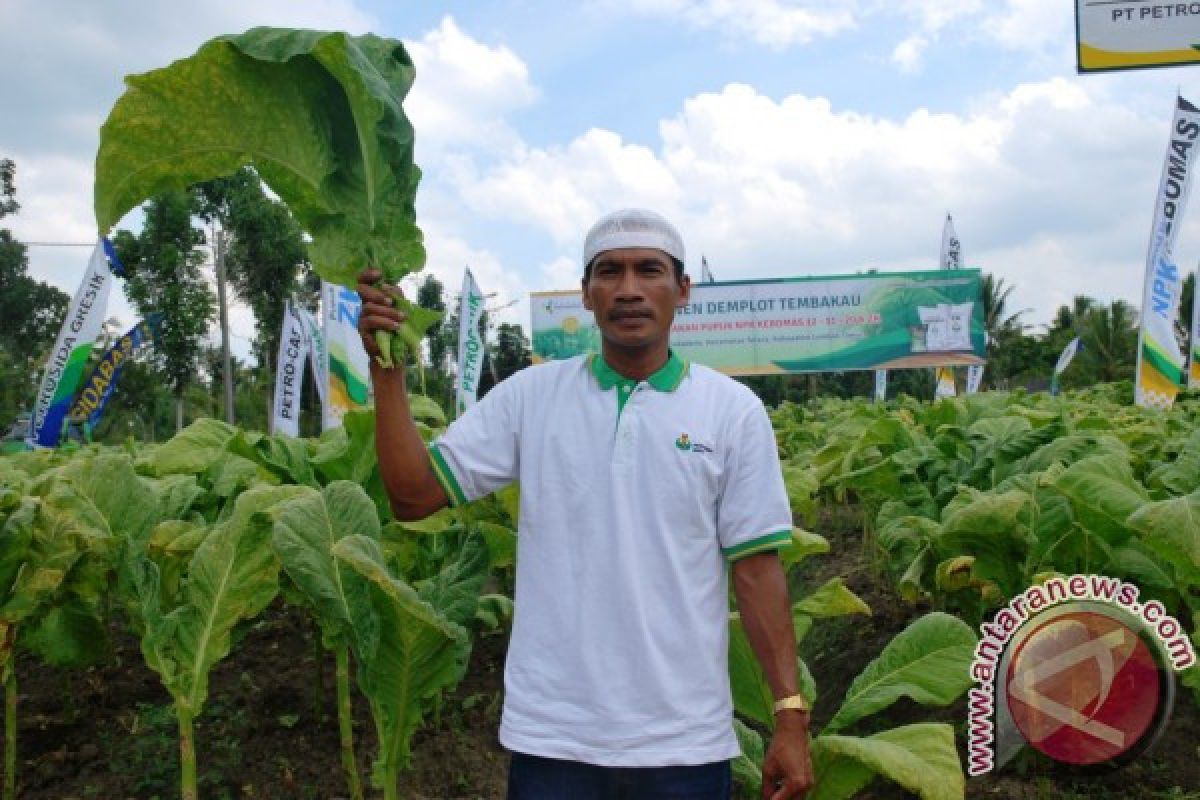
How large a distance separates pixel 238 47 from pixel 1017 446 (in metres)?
3.54

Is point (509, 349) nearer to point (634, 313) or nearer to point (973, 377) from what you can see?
point (973, 377)

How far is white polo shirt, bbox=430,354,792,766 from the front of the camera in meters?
2.06

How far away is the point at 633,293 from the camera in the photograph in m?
2.19

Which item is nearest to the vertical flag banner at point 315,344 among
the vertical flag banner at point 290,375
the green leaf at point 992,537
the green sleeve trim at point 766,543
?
the vertical flag banner at point 290,375

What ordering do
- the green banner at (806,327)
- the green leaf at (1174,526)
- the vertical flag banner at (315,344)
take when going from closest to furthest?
the green leaf at (1174,526), the vertical flag banner at (315,344), the green banner at (806,327)

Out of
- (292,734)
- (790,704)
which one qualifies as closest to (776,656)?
(790,704)

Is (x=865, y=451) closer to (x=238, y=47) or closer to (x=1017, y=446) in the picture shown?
(x=1017, y=446)

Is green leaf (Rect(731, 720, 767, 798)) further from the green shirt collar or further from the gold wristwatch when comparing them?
the green shirt collar

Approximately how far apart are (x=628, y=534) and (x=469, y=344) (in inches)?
566

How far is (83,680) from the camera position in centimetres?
489

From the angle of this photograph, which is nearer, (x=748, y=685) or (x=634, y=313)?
(x=634, y=313)

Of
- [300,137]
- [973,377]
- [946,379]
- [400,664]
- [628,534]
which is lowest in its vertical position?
[400,664]

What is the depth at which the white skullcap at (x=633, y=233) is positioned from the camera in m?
2.19

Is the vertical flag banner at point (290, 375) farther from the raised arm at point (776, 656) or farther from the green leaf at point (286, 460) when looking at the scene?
the raised arm at point (776, 656)
